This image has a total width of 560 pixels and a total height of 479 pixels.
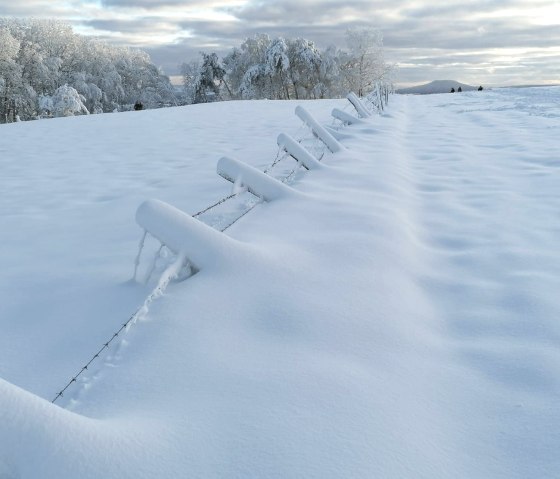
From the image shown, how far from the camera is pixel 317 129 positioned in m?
6.69

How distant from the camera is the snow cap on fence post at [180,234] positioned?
112 inches

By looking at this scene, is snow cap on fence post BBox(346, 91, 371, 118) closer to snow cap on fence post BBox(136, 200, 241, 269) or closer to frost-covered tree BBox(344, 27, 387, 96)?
snow cap on fence post BBox(136, 200, 241, 269)

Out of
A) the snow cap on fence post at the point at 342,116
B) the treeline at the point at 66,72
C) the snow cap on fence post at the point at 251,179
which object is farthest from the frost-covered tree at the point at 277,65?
the snow cap on fence post at the point at 251,179

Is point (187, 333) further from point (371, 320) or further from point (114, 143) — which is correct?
point (114, 143)

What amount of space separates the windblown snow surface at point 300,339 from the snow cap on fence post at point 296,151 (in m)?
0.36

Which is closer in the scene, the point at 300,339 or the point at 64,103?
the point at 300,339

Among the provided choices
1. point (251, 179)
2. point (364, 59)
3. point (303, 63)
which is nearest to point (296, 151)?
point (251, 179)

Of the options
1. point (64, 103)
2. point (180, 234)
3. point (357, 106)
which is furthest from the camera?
point (64, 103)

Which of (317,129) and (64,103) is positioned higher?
(317,129)

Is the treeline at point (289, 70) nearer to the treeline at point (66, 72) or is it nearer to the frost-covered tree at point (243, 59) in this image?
the frost-covered tree at point (243, 59)

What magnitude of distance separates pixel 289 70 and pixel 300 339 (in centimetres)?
4938

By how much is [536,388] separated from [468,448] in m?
0.50

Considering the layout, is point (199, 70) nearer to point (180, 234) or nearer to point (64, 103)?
point (64, 103)

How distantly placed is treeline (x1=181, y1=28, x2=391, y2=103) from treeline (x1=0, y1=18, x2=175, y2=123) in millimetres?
6808
